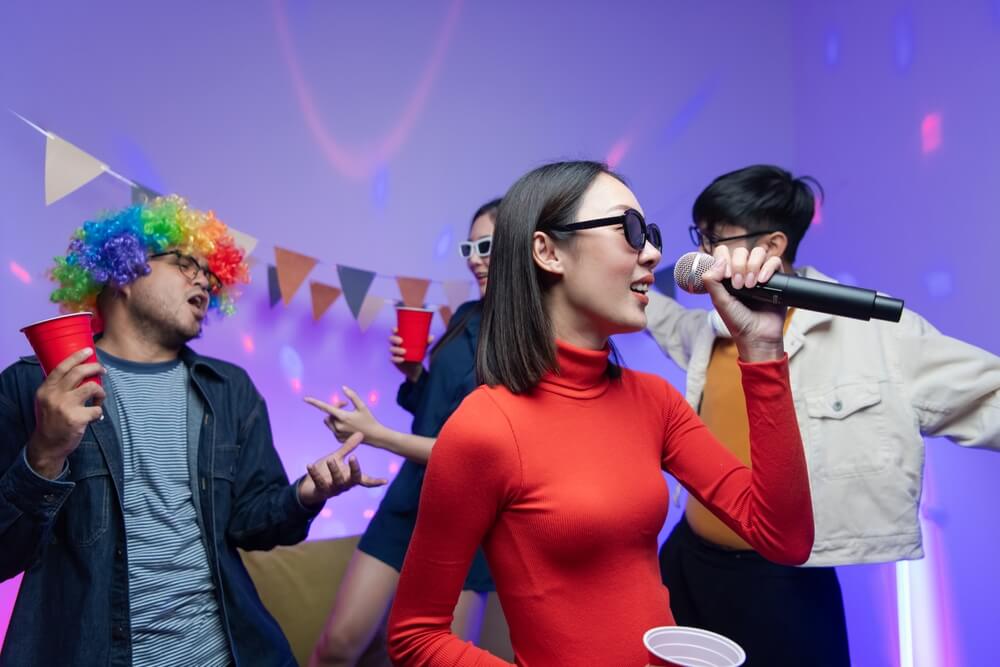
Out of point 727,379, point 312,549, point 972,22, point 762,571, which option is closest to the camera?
point 762,571

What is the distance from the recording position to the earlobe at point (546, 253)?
4.69 ft

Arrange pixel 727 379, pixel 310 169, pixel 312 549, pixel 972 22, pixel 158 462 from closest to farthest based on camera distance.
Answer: pixel 158 462 → pixel 727 379 → pixel 972 22 → pixel 312 549 → pixel 310 169

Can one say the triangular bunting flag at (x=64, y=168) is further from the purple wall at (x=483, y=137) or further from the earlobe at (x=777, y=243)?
the earlobe at (x=777, y=243)

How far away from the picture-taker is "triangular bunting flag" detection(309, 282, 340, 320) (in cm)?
291

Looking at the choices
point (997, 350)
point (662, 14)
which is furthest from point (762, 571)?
point (662, 14)

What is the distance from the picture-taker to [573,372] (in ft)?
4.65

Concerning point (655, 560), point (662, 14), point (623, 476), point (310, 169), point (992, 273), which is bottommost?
point (655, 560)

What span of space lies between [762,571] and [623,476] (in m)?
0.95

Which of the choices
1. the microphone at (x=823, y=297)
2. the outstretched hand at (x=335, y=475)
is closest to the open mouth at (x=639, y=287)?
the microphone at (x=823, y=297)

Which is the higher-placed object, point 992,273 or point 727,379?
point 992,273

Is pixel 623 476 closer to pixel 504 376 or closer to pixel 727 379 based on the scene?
pixel 504 376

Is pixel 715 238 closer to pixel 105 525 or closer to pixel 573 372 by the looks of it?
pixel 573 372

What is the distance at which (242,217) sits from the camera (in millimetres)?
2879

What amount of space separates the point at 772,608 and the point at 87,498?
1.66 m
